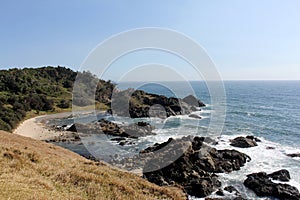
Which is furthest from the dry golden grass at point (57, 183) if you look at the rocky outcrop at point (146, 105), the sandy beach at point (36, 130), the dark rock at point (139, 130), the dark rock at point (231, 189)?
the rocky outcrop at point (146, 105)

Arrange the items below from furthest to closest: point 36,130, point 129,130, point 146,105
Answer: point 146,105 < point 36,130 < point 129,130

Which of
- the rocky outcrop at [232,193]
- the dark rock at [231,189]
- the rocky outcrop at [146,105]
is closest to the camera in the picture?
the rocky outcrop at [232,193]

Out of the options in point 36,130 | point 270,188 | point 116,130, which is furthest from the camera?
point 36,130

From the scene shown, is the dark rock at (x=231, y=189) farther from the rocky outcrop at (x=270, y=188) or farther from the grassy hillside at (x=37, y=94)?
the grassy hillside at (x=37, y=94)

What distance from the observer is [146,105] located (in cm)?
9894

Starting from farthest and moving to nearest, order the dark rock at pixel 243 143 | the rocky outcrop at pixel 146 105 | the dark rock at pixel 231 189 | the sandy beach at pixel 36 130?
the rocky outcrop at pixel 146 105 → the sandy beach at pixel 36 130 → the dark rock at pixel 243 143 → the dark rock at pixel 231 189

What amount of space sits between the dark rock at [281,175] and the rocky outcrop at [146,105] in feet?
172

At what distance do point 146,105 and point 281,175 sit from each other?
69.7 meters

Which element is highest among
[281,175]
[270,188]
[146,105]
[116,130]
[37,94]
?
[37,94]

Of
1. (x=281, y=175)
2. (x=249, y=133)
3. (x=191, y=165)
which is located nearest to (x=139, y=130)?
(x=249, y=133)

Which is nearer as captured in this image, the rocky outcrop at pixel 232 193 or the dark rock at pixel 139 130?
the rocky outcrop at pixel 232 193

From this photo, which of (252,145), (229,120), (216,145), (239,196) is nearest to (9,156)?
(239,196)

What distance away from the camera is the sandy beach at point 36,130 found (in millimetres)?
56250

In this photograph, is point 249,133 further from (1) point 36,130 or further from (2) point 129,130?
(1) point 36,130
